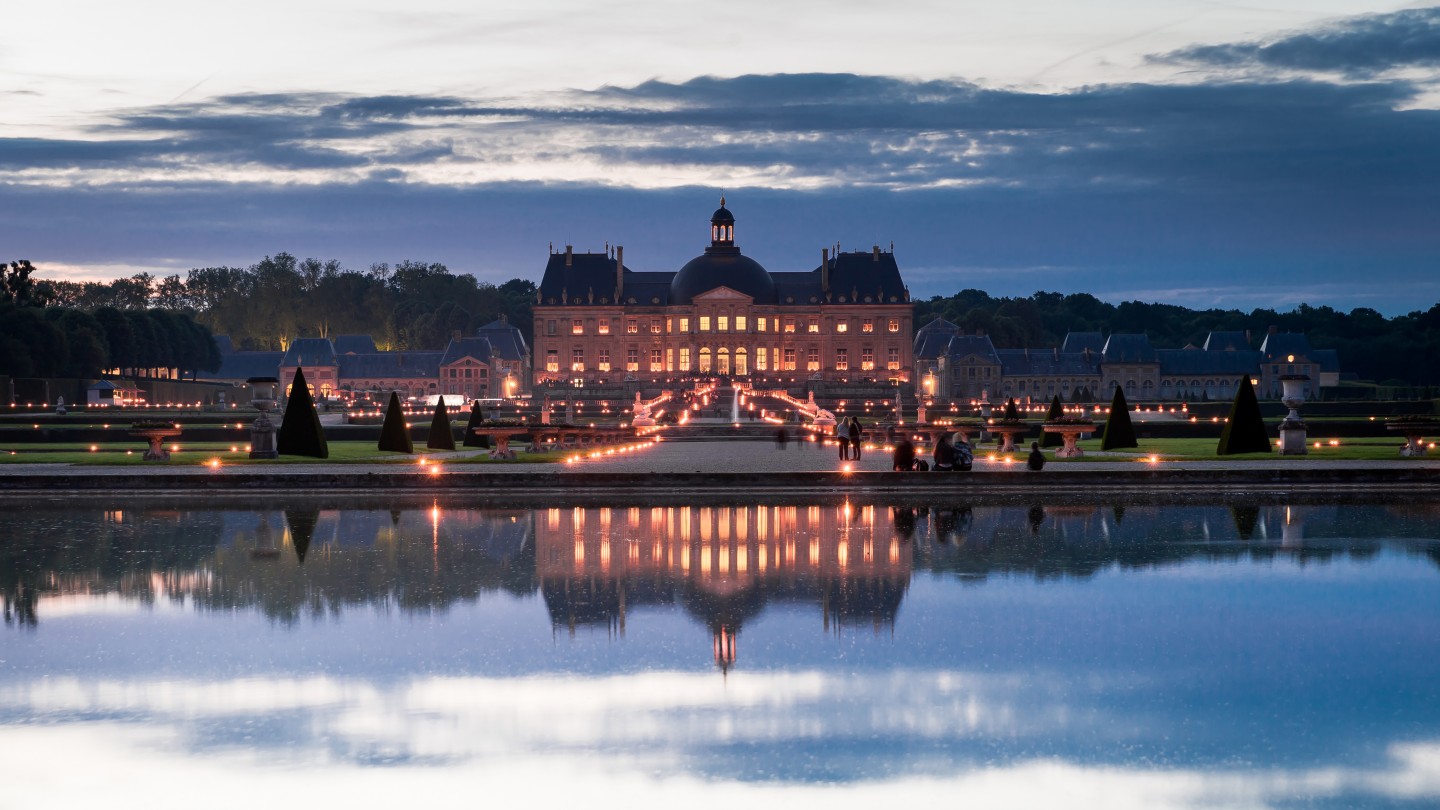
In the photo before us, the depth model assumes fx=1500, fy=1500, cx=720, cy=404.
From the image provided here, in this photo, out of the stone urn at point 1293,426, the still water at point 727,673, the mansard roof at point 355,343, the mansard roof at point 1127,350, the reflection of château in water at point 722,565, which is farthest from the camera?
the mansard roof at point 355,343

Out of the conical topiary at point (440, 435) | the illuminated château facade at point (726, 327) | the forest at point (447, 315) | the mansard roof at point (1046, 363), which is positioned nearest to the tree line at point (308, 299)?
the forest at point (447, 315)

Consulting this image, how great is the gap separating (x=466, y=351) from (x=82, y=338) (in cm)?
3226

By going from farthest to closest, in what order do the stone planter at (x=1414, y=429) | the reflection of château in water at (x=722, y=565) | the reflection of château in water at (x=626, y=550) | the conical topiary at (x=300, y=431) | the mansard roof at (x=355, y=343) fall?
the mansard roof at (x=355, y=343) → the conical topiary at (x=300, y=431) → the stone planter at (x=1414, y=429) → the reflection of château in water at (x=626, y=550) → the reflection of château in water at (x=722, y=565)

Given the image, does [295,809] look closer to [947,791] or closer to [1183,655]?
[947,791]

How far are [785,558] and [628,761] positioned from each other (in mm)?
7087

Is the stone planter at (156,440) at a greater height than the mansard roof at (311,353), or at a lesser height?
lesser

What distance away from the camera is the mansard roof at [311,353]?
112938 millimetres

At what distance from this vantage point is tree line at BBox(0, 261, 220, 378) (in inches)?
2857

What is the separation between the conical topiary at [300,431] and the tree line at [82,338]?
46173 mm

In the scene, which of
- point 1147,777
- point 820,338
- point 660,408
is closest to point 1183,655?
point 1147,777

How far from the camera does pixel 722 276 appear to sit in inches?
4176

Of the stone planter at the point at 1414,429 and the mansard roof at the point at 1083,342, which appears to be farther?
the mansard roof at the point at 1083,342

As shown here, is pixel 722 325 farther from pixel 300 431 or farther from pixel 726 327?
pixel 300 431

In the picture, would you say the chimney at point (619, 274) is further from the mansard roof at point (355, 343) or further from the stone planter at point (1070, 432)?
the stone planter at point (1070, 432)
